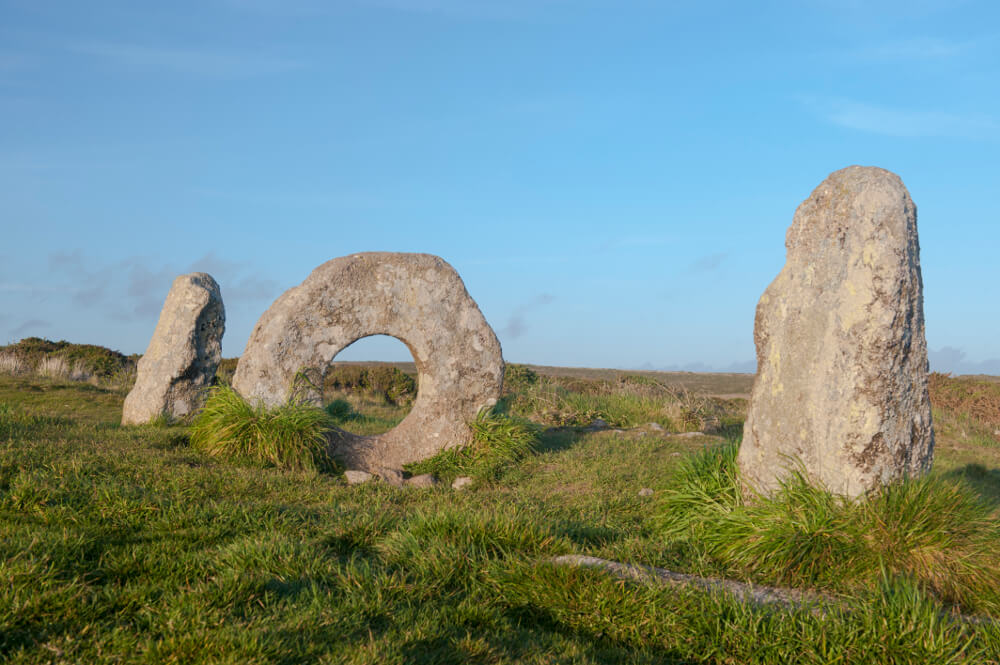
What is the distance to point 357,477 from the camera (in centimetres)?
883

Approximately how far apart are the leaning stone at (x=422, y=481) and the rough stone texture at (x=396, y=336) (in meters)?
0.86

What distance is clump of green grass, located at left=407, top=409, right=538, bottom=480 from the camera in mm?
9672

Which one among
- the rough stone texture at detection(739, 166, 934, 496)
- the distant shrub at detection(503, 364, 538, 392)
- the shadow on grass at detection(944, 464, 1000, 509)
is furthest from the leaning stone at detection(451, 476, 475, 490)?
the distant shrub at detection(503, 364, 538, 392)

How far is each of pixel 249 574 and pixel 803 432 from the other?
432cm

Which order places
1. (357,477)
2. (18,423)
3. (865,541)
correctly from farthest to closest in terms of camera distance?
(18,423), (357,477), (865,541)

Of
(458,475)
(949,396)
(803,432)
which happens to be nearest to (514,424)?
(458,475)

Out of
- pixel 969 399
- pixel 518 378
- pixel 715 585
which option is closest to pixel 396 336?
pixel 715 585

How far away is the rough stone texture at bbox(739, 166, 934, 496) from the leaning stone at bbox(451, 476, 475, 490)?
139 inches

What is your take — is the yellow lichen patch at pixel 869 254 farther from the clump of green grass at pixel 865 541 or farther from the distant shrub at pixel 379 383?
the distant shrub at pixel 379 383

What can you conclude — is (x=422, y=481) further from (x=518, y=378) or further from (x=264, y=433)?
(x=518, y=378)

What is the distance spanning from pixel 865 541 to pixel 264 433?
6.52 meters

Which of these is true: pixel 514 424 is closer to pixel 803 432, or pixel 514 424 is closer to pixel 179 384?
pixel 803 432

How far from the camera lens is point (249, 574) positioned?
15.0 feet

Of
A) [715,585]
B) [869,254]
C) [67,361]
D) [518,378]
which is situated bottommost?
[715,585]
